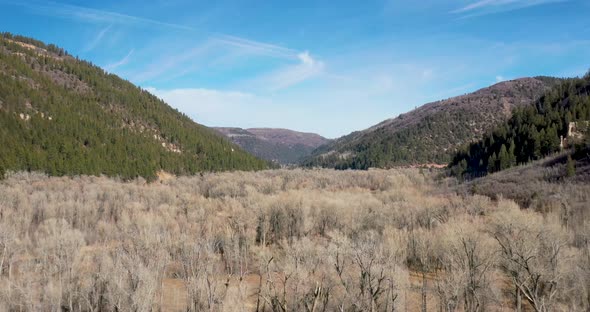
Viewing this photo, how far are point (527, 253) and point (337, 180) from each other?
245ft

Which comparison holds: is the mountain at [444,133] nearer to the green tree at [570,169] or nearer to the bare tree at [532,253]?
the green tree at [570,169]

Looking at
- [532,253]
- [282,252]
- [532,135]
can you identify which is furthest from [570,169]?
[282,252]

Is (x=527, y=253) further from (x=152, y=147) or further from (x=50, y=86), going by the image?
(x=50, y=86)

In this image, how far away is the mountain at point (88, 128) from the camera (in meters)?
82.9

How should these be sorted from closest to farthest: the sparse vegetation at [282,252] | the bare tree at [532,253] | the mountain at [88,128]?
the bare tree at [532,253] → the sparse vegetation at [282,252] → the mountain at [88,128]

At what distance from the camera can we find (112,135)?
342ft

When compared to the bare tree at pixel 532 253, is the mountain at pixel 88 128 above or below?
above

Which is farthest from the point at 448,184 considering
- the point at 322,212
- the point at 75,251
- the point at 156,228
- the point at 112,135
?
the point at 112,135

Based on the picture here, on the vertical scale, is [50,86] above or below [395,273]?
above

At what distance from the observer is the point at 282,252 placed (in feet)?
147

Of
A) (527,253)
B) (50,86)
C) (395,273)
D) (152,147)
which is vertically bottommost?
(395,273)

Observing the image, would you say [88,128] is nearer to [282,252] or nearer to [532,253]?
[282,252]

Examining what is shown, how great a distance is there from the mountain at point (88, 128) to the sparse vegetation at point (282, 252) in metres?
10.5

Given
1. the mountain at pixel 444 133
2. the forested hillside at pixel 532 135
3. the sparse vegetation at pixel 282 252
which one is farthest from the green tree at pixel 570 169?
the mountain at pixel 444 133
